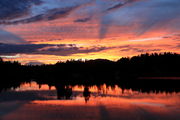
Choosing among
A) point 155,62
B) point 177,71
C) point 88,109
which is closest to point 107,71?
point 155,62

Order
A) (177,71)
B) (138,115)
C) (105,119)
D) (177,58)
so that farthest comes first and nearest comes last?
(177,58) < (177,71) < (138,115) < (105,119)

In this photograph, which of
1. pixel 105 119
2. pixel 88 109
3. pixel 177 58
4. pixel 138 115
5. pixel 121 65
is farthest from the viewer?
pixel 121 65

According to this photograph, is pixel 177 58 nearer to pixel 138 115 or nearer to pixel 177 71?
pixel 177 71

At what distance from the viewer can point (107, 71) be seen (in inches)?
6609

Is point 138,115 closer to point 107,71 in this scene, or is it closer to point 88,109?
point 88,109

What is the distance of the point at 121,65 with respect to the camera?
505ft

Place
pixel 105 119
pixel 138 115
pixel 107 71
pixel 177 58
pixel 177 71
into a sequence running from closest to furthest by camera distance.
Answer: pixel 105 119, pixel 138 115, pixel 177 71, pixel 177 58, pixel 107 71

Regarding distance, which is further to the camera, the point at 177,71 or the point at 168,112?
the point at 177,71

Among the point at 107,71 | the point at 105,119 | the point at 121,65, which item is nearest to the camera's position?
the point at 105,119

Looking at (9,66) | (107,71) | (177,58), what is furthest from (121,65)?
(9,66)

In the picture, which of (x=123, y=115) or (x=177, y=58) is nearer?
(x=123, y=115)

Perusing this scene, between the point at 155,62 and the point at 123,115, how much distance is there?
124 m

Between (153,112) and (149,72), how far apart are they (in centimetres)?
11643

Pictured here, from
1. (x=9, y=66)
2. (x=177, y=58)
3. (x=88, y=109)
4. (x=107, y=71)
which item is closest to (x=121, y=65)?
(x=107, y=71)
